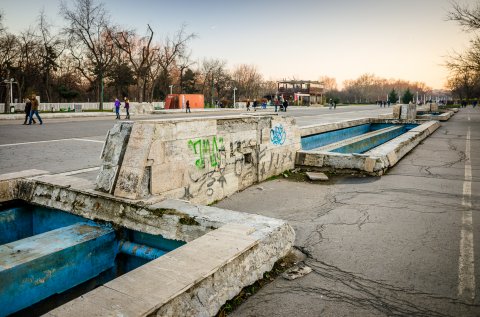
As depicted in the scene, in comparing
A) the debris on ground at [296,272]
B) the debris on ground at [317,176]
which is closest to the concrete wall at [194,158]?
the debris on ground at [317,176]

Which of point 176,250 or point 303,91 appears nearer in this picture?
point 176,250

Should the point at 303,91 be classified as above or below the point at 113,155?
above

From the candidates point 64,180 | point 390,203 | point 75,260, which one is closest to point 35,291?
point 75,260

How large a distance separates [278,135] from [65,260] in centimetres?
541

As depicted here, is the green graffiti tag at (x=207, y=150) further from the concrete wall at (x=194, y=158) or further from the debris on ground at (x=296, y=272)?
the debris on ground at (x=296, y=272)

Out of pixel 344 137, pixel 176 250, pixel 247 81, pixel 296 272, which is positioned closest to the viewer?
pixel 176 250

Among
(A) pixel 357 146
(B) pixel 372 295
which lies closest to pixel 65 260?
(B) pixel 372 295

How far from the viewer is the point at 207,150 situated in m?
5.77

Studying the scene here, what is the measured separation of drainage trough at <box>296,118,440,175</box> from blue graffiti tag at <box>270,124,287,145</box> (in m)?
0.86

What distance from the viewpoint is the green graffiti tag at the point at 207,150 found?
5496mm

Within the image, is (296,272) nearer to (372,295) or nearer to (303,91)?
(372,295)

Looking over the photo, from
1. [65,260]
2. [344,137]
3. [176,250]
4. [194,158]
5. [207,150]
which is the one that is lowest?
[65,260]

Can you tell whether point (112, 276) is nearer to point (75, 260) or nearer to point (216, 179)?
point (75, 260)

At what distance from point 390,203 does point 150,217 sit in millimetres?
4246
